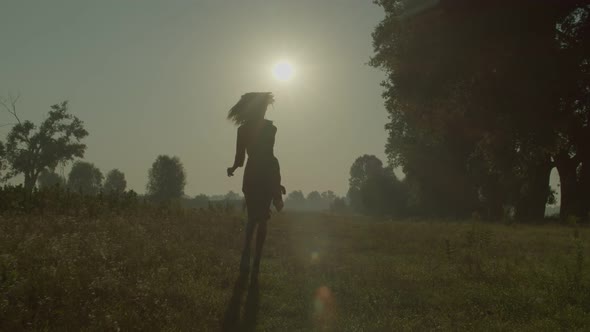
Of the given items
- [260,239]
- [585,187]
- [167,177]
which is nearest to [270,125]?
[260,239]

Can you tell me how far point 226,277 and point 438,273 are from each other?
389cm

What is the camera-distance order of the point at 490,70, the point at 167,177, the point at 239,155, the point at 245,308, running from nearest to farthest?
the point at 245,308 → the point at 239,155 → the point at 490,70 → the point at 167,177

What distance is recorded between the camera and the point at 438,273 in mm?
8133

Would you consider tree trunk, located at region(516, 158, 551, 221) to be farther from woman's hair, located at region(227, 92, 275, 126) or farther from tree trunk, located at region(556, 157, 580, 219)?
woman's hair, located at region(227, 92, 275, 126)

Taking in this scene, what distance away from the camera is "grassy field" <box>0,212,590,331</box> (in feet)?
16.5

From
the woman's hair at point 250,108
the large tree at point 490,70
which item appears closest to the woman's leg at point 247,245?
the woman's hair at point 250,108

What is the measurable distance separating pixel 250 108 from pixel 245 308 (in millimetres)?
3550

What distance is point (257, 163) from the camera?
753 cm

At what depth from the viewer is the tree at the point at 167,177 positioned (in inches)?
4795

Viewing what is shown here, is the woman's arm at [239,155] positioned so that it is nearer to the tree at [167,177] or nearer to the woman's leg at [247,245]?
the woman's leg at [247,245]

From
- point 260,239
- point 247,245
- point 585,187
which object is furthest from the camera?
point 585,187

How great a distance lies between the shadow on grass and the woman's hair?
2688mm

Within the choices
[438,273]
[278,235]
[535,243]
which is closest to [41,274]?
[438,273]

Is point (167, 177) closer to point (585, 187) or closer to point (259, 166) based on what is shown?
point (585, 187)
